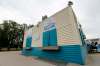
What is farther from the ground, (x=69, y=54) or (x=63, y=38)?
(x=63, y=38)

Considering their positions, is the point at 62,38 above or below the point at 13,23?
below

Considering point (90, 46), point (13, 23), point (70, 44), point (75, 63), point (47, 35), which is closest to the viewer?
point (75, 63)

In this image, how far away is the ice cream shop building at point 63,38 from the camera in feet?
28.5

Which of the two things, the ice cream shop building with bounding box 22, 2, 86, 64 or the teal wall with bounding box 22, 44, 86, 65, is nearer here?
the teal wall with bounding box 22, 44, 86, 65

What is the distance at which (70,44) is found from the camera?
9086 mm

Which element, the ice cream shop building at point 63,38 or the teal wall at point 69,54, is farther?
the ice cream shop building at point 63,38

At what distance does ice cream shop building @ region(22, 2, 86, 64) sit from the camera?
8680 millimetres

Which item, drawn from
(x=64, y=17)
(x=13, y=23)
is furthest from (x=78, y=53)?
(x=13, y=23)

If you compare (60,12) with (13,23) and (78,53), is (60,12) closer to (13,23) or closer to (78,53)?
(78,53)

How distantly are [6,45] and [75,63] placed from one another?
40111 millimetres

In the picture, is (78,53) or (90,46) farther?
(90,46)

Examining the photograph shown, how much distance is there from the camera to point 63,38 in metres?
9.84

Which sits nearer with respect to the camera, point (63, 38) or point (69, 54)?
point (69, 54)

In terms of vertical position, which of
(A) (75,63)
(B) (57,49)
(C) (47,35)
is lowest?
(A) (75,63)
